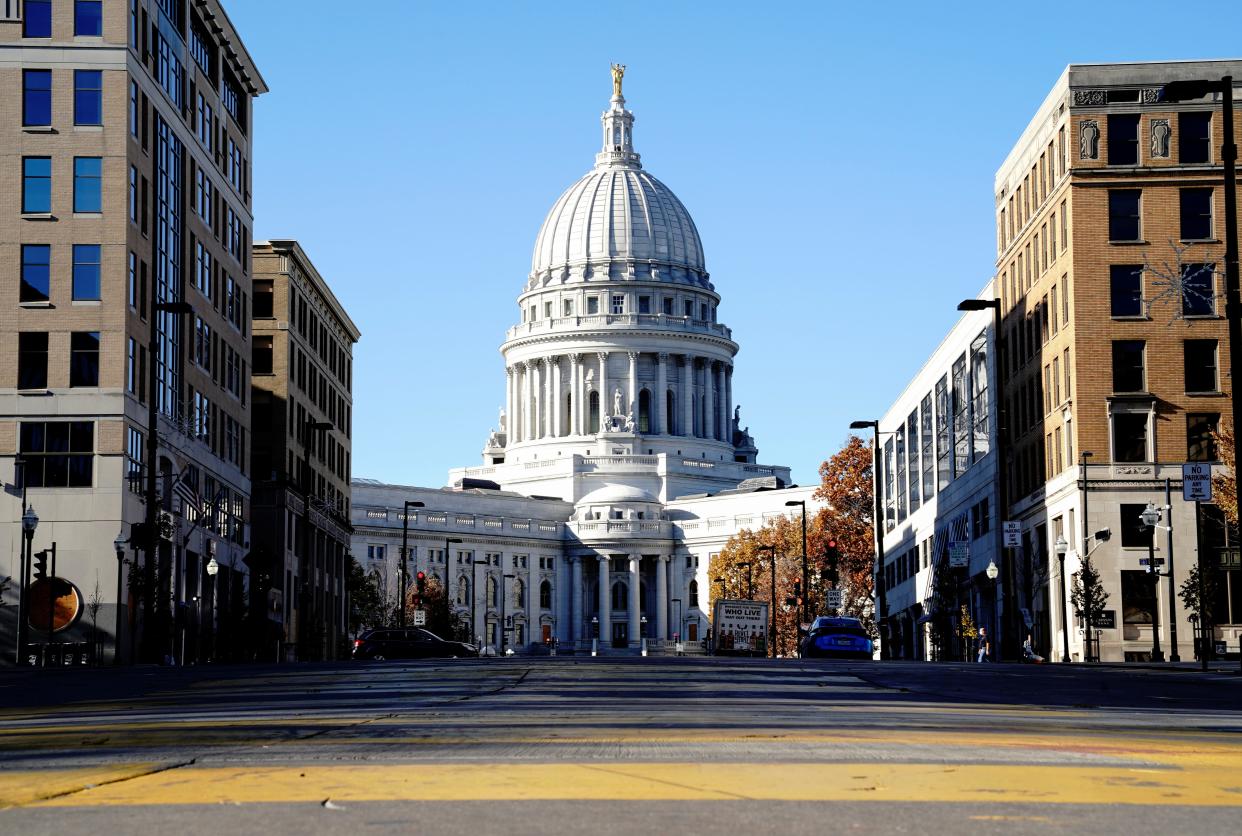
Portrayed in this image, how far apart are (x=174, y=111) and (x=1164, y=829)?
7339cm

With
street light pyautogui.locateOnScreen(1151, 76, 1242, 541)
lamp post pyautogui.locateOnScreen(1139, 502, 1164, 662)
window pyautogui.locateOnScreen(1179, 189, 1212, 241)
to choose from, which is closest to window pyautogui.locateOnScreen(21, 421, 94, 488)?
lamp post pyautogui.locateOnScreen(1139, 502, 1164, 662)

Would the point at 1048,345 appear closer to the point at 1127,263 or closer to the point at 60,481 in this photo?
the point at 1127,263

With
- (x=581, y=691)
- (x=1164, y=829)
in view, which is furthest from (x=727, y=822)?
(x=581, y=691)

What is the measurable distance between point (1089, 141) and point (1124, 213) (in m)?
2.95

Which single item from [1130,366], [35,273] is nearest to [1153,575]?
[1130,366]

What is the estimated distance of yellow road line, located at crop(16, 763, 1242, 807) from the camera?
10.8m

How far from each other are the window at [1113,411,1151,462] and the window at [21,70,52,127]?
3903 cm

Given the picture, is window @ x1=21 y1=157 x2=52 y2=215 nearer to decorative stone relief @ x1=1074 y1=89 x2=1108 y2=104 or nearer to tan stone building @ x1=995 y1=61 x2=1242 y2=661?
tan stone building @ x1=995 y1=61 x2=1242 y2=661

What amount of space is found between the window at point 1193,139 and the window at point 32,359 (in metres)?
40.7

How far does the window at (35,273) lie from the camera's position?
6856cm

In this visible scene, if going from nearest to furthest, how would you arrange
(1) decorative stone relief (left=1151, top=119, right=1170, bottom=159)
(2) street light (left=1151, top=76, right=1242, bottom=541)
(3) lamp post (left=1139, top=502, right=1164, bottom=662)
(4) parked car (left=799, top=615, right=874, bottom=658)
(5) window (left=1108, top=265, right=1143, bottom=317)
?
(2) street light (left=1151, top=76, right=1242, bottom=541)
(3) lamp post (left=1139, top=502, right=1164, bottom=662)
(4) parked car (left=799, top=615, right=874, bottom=658)
(1) decorative stone relief (left=1151, top=119, right=1170, bottom=159)
(5) window (left=1108, top=265, right=1143, bottom=317)

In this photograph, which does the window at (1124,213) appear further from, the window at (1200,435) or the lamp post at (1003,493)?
the window at (1200,435)

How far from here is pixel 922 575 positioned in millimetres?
112438

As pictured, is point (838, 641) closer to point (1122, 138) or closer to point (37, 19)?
point (1122, 138)
